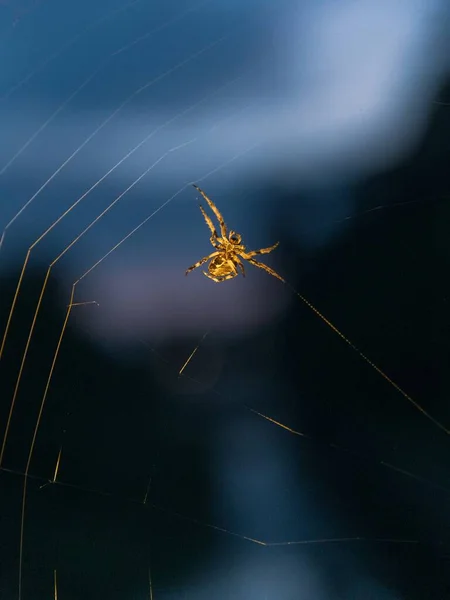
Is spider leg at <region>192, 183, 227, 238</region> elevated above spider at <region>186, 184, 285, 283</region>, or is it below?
above

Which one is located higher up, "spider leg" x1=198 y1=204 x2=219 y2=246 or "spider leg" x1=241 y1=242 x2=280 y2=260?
"spider leg" x1=198 y1=204 x2=219 y2=246

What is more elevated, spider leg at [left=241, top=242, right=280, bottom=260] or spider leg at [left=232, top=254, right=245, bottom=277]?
spider leg at [left=241, top=242, right=280, bottom=260]

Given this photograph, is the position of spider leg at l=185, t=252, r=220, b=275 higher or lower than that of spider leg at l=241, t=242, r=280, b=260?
lower

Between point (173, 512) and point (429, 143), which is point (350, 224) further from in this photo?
point (173, 512)

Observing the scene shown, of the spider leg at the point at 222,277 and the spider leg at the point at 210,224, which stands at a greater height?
the spider leg at the point at 210,224

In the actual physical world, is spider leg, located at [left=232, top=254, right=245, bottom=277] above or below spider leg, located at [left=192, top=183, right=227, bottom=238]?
below

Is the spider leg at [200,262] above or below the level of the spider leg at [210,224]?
below

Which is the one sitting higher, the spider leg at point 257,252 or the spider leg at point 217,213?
the spider leg at point 217,213

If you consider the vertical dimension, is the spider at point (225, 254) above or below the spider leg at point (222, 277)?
above
